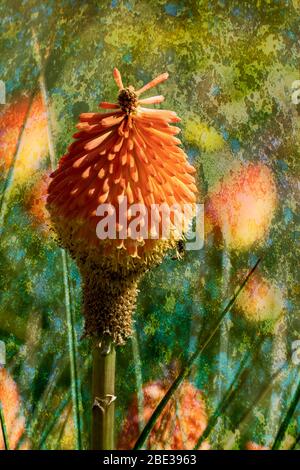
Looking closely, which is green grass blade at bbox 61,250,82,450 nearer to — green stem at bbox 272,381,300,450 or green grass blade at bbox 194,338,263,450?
green grass blade at bbox 194,338,263,450

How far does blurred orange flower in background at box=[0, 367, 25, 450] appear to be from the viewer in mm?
1704

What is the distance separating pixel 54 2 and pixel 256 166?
0.68m

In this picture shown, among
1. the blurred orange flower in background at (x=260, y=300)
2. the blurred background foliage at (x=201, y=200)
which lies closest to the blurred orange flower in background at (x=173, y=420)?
the blurred background foliage at (x=201, y=200)

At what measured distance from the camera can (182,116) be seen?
1.80m

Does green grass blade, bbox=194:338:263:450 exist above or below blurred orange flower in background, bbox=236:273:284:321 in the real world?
below

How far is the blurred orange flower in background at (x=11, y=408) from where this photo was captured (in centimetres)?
170

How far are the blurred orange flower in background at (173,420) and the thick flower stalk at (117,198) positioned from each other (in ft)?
1.65

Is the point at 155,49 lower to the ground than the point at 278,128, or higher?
higher

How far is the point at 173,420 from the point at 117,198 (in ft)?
2.45

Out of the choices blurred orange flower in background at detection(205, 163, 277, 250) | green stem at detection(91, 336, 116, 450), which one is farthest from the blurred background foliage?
green stem at detection(91, 336, 116, 450)
